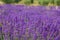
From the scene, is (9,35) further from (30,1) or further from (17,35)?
(30,1)

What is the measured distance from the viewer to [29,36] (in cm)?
240

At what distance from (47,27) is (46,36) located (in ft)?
0.80

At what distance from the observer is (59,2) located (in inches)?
459

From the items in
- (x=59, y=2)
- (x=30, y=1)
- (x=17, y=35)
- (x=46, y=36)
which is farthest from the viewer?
(x=30, y=1)

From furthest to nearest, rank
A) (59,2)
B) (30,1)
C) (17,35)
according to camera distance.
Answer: (30,1) < (59,2) < (17,35)

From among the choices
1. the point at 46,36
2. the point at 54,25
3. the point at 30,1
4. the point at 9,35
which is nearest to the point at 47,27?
the point at 54,25

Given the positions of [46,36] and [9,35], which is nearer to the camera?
[46,36]

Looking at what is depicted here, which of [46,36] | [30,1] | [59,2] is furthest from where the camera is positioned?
[30,1]

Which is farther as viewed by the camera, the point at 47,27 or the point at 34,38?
the point at 47,27

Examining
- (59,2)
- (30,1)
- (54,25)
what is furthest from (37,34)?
(30,1)

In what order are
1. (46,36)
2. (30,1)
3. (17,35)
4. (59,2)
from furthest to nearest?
1. (30,1)
2. (59,2)
3. (17,35)
4. (46,36)

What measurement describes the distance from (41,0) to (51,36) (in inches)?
391

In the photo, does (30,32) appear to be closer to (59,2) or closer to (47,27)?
(47,27)

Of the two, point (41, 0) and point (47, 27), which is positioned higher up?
point (47, 27)
